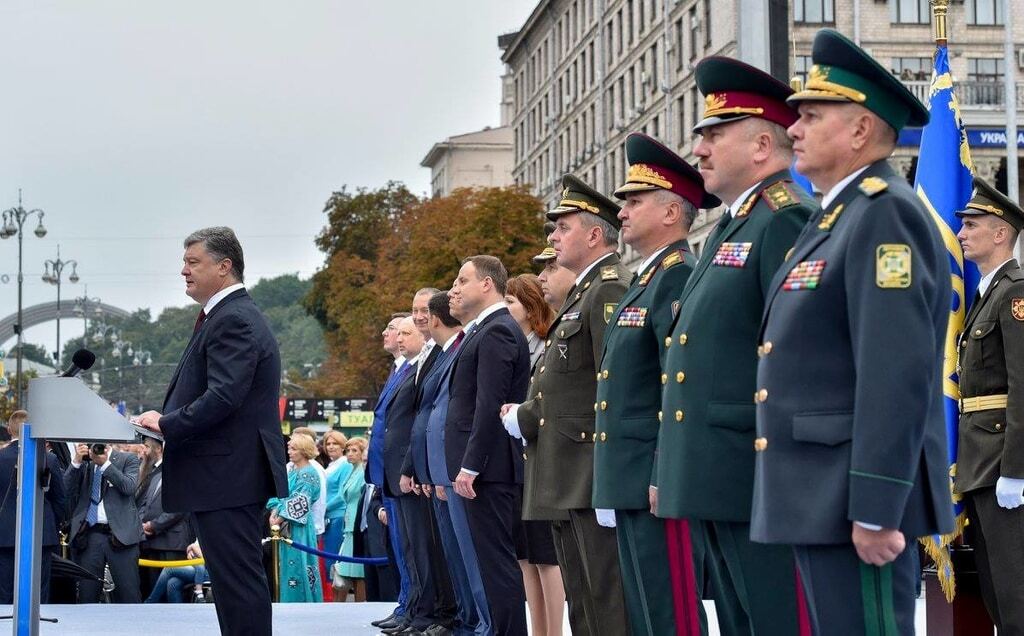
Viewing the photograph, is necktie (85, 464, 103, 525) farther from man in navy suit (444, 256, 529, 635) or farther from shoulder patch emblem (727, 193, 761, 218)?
shoulder patch emblem (727, 193, 761, 218)

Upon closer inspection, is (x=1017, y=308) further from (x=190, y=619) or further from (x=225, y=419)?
(x=190, y=619)

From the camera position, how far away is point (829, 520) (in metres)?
4.18

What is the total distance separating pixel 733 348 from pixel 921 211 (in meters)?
1.02

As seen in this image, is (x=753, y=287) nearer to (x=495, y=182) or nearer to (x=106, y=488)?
(x=106, y=488)

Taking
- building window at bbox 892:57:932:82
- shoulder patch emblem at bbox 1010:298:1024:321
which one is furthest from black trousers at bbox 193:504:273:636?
building window at bbox 892:57:932:82

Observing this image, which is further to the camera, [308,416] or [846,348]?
[308,416]

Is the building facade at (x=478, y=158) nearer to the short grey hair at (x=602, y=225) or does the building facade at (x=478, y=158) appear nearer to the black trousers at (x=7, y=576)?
the black trousers at (x=7, y=576)

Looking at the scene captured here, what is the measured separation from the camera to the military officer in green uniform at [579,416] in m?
6.70

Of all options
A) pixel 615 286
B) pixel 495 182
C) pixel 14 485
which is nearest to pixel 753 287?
pixel 615 286

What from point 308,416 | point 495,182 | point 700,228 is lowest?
point 308,416

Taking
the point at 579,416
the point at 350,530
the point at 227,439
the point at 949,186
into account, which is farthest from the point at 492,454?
the point at 350,530

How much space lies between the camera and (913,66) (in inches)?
2157

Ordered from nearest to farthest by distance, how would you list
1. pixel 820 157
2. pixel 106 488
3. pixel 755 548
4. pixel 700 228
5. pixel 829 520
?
pixel 829 520
pixel 820 157
pixel 755 548
pixel 106 488
pixel 700 228

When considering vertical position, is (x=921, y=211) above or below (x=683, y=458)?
above
